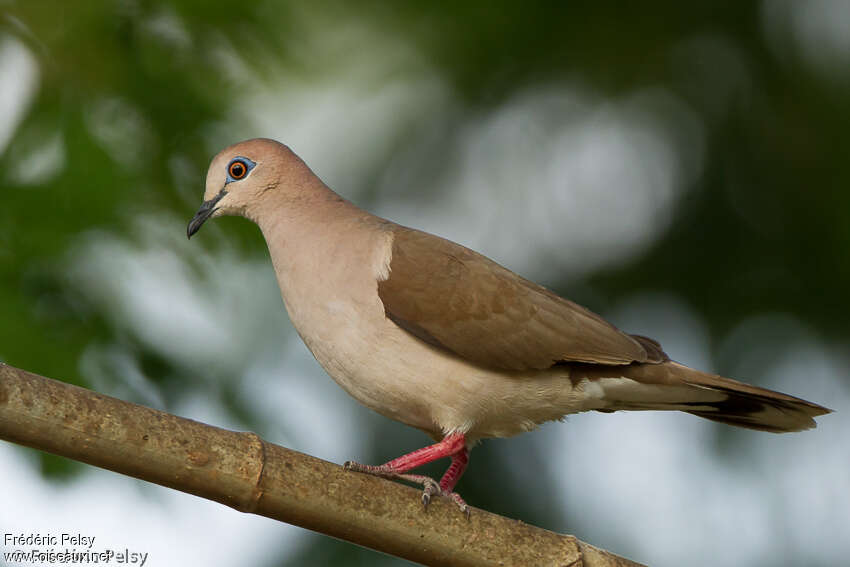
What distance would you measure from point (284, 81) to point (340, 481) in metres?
2.51

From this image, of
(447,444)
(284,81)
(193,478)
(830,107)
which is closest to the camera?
(193,478)

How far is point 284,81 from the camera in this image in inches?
185

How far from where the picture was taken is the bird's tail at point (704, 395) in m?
3.78

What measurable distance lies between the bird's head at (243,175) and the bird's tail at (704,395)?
4.52 ft

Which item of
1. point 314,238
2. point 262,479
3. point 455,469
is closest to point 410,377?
point 455,469

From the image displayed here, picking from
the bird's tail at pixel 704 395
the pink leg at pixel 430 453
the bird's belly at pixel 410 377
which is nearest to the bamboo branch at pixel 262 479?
the pink leg at pixel 430 453

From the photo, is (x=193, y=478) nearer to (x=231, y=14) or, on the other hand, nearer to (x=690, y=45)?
(x=231, y=14)

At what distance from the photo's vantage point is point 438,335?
11.7 feet

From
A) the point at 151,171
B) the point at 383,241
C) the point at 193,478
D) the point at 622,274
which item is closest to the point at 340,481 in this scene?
the point at 193,478

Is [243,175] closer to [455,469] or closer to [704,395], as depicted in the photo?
[455,469]

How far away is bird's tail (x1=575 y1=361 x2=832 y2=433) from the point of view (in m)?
3.78

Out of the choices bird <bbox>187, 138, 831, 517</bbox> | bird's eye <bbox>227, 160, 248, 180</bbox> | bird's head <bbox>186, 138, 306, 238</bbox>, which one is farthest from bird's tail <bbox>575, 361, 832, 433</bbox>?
bird's eye <bbox>227, 160, 248, 180</bbox>

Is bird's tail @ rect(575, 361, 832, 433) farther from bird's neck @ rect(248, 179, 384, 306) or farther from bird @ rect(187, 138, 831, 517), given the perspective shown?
bird's neck @ rect(248, 179, 384, 306)

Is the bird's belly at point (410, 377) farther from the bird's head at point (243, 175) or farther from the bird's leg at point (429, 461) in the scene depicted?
the bird's head at point (243, 175)
